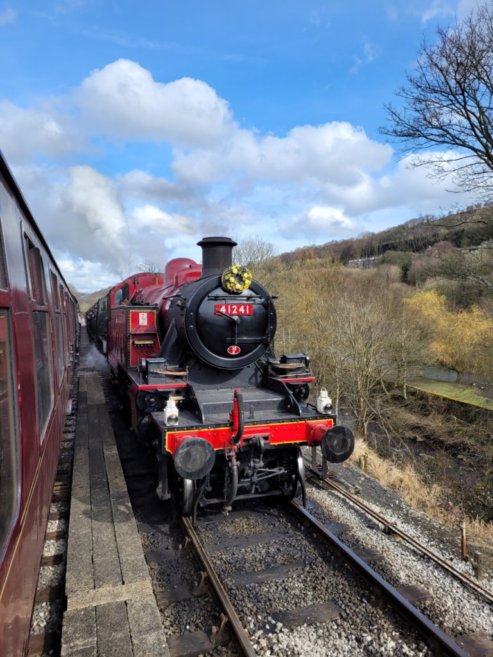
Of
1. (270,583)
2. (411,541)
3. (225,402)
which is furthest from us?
(225,402)

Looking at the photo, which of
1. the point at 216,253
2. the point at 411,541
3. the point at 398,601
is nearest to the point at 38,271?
the point at 216,253

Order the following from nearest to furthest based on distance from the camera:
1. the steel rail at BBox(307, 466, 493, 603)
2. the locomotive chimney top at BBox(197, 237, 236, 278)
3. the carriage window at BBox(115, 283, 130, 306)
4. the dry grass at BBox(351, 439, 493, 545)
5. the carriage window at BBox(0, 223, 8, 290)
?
the carriage window at BBox(0, 223, 8, 290) < the steel rail at BBox(307, 466, 493, 603) < the locomotive chimney top at BBox(197, 237, 236, 278) < the dry grass at BBox(351, 439, 493, 545) < the carriage window at BBox(115, 283, 130, 306)

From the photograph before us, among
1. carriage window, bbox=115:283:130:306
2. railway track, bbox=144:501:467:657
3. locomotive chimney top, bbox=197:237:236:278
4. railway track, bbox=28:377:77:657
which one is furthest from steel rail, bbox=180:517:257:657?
carriage window, bbox=115:283:130:306

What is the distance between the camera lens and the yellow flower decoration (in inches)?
223

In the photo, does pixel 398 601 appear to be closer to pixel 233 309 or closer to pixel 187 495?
pixel 187 495

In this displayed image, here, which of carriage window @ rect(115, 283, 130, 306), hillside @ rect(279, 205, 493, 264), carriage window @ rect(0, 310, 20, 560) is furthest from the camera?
hillside @ rect(279, 205, 493, 264)

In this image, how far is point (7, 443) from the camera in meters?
2.21

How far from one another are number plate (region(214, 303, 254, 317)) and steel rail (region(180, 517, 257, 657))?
247cm

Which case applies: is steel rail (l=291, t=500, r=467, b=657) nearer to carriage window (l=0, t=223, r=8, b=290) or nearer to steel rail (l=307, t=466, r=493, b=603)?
steel rail (l=307, t=466, r=493, b=603)

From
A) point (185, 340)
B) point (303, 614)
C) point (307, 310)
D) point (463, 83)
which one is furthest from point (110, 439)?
point (307, 310)

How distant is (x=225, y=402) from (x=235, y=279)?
1.54m

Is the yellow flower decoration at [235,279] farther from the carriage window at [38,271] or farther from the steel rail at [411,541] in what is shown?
the steel rail at [411,541]

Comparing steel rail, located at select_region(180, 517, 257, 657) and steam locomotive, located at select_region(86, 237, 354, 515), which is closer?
steel rail, located at select_region(180, 517, 257, 657)

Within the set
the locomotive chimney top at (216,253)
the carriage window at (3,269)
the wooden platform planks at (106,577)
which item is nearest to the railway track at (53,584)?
the wooden platform planks at (106,577)
